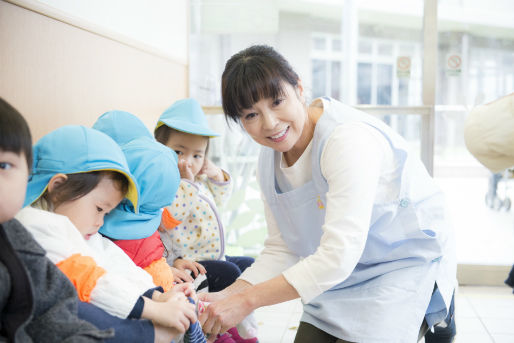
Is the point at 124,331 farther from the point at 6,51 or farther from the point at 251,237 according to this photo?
the point at 251,237

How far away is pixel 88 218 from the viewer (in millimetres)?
1067

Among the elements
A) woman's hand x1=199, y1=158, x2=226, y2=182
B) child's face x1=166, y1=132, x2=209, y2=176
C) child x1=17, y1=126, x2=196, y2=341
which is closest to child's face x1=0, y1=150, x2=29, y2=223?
child x1=17, y1=126, x2=196, y2=341

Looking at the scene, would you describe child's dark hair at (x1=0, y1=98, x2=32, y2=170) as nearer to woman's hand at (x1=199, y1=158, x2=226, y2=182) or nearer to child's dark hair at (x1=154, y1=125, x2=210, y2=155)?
child's dark hair at (x1=154, y1=125, x2=210, y2=155)

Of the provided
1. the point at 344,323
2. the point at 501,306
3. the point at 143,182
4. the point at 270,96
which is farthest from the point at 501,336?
the point at 143,182

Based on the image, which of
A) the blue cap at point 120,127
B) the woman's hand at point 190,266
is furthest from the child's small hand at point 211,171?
the blue cap at point 120,127

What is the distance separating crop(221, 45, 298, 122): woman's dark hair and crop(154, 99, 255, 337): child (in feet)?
1.39

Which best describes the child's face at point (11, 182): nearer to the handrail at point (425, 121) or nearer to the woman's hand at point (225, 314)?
the woman's hand at point (225, 314)

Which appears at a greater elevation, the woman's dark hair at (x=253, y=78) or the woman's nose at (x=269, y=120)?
the woman's dark hair at (x=253, y=78)

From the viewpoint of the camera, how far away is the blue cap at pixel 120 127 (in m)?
1.35

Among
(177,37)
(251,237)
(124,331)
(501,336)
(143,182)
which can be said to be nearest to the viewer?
(124,331)

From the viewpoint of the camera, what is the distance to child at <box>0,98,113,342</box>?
754 millimetres

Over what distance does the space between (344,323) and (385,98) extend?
1.98 meters

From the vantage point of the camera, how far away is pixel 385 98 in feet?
9.94

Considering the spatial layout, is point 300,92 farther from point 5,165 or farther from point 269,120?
point 5,165
